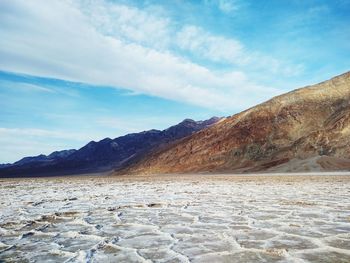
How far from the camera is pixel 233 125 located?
5703cm

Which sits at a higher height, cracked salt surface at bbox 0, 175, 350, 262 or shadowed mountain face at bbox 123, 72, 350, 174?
shadowed mountain face at bbox 123, 72, 350, 174

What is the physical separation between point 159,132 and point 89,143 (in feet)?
85.1

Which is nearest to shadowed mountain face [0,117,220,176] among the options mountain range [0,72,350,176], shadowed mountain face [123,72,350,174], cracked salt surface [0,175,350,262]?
mountain range [0,72,350,176]

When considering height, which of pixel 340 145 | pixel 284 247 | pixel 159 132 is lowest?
pixel 284 247

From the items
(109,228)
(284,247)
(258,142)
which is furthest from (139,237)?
(258,142)

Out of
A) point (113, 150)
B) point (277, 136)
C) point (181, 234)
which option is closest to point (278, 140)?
point (277, 136)

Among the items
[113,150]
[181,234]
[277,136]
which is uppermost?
[113,150]

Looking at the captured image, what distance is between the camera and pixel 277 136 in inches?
1962

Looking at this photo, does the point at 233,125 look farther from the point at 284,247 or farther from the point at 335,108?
the point at 284,247

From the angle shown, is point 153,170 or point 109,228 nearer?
point 109,228

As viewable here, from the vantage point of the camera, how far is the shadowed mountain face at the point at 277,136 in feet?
141

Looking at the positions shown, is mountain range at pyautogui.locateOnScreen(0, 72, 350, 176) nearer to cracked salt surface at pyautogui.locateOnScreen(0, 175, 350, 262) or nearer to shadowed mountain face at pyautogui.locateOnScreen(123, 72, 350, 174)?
shadowed mountain face at pyautogui.locateOnScreen(123, 72, 350, 174)

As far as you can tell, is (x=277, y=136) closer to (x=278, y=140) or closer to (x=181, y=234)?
(x=278, y=140)

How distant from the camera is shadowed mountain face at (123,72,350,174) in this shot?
43094mm
